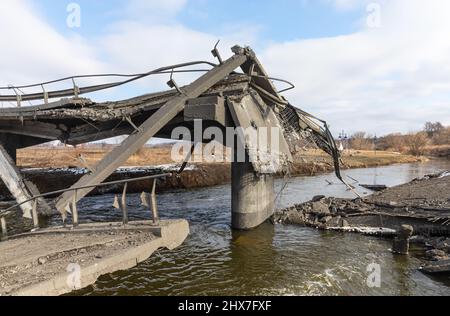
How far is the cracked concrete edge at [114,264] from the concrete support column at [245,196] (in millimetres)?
3547

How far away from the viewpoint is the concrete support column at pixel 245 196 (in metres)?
13.7

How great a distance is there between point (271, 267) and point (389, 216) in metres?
6.29

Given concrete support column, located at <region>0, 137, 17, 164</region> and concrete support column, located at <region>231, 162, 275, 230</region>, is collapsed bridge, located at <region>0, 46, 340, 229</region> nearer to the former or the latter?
concrete support column, located at <region>231, 162, 275, 230</region>

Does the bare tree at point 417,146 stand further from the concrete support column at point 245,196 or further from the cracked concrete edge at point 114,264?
the cracked concrete edge at point 114,264

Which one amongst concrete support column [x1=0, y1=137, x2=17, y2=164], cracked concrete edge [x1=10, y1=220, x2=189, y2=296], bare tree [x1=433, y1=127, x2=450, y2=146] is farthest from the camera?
bare tree [x1=433, y1=127, x2=450, y2=146]

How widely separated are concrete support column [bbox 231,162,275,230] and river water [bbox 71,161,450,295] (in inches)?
18.3

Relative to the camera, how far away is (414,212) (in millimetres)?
13422

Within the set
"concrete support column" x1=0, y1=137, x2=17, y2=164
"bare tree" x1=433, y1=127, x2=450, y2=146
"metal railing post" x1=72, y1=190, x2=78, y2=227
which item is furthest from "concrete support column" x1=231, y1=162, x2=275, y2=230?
"bare tree" x1=433, y1=127, x2=450, y2=146

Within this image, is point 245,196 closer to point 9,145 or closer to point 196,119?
point 196,119

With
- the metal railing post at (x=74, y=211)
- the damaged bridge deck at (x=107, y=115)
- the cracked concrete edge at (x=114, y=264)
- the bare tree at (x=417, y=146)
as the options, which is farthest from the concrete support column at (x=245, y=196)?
the bare tree at (x=417, y=146)

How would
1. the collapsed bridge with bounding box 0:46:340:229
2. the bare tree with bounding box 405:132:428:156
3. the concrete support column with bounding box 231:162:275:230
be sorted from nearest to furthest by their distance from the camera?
the collapsed bridge with bounding box 0:46:340:229 → the concrete support column with bounding box 231:162:275:230 → the bare tree with bounding box 405:132:428:156

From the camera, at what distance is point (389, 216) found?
13328mm

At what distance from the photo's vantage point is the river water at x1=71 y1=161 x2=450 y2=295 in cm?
821
